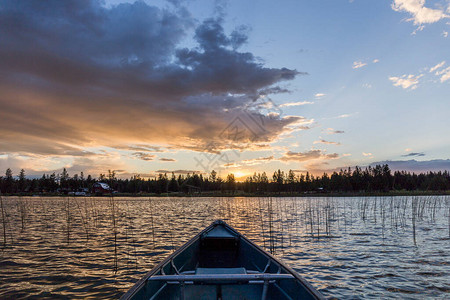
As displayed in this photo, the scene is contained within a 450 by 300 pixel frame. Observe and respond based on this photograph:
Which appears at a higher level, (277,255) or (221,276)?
(221,276)

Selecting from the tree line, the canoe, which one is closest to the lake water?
the canoe

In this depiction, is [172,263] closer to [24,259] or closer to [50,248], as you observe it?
[24,259]

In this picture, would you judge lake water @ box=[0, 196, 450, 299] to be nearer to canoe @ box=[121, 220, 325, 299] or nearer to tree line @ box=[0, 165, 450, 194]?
canoe @ box=[121, 220, 325, 299]

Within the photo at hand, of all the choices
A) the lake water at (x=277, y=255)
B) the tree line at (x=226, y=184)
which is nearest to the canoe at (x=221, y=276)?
the lake water at (x=277, y=255)

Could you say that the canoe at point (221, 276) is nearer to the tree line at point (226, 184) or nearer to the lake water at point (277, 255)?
the lake water at point (277, 255)

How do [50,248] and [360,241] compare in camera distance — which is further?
[360,241]

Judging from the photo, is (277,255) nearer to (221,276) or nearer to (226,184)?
(221,276)

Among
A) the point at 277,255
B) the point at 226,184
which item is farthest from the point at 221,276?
the point at 226,184

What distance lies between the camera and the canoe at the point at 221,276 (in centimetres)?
412

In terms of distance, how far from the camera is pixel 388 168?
5172 inches

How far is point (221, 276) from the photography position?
4.07 metres

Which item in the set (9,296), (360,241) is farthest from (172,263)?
(360,241)

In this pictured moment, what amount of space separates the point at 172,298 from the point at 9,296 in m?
5.46

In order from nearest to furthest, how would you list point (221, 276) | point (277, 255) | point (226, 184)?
1. point (221, 276)
2. point (277, 255)
3. point (226, 184)
